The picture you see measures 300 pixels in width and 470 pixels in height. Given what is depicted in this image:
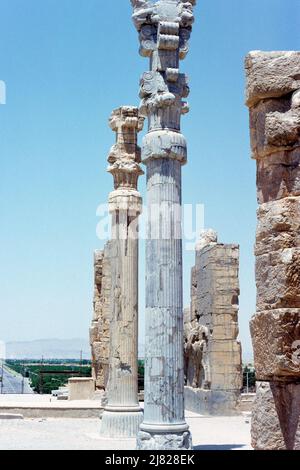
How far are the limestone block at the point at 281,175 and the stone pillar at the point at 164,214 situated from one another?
9.85 feet

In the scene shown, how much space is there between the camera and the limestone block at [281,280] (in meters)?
4.09

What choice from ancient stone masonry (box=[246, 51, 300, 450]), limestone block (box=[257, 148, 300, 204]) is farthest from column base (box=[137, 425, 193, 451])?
limestone block (box=[257, 148, 300, 204])

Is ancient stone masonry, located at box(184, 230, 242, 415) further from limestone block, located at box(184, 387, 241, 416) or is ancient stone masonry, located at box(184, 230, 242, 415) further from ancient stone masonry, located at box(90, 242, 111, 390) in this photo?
ancient stone masonry, located at box(90, 242, 111, 390)

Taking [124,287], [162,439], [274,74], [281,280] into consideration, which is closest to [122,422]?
[124,287]

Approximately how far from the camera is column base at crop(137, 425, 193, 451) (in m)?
7.16

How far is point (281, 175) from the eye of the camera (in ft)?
14.3

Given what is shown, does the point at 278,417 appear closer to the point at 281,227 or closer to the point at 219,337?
the point at 281,227

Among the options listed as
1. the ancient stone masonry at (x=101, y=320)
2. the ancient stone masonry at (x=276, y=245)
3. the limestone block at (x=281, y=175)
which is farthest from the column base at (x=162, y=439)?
the ancient stone masonry at (x=101, y=320)

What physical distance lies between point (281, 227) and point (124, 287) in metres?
6.86

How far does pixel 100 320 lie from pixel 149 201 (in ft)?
36.8

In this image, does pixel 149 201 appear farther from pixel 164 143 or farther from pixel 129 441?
pixel 129 441

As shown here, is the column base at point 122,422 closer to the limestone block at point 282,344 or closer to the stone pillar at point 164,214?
the stone pillar at point 164,214
